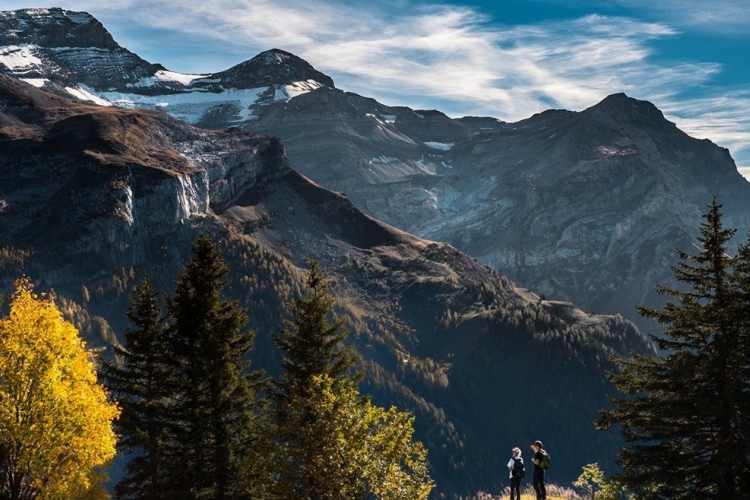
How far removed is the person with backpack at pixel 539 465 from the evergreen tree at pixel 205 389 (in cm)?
1334

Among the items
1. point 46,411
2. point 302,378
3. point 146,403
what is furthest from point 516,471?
point 46,411

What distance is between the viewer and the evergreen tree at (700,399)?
29.0 m

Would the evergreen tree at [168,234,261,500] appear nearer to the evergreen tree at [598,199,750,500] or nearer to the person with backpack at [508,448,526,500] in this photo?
the person with backpack at [508,448,526,500]

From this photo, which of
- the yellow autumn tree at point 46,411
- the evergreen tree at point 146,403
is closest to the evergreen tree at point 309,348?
the evergreen tree at point 146,403

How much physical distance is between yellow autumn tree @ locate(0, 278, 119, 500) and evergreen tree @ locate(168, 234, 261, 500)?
4.88 m

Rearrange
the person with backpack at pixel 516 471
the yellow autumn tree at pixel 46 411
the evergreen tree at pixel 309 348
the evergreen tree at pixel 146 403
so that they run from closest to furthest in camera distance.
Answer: the yellow autumn tree at pixel 46 411
the person with backpack at pixel 516 471
the evergreen tree at pixel 146 403
the evergreen tree at pixel 309 348

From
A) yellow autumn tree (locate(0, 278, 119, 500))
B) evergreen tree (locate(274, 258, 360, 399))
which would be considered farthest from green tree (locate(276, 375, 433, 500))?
evergreen tree (locate(274, 258, 360, 399))

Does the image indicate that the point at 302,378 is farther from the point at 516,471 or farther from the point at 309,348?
the point at 516,471

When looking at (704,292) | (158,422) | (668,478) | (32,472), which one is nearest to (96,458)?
(32,472)

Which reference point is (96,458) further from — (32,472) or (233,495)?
(233,495)

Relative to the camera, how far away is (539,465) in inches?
1179

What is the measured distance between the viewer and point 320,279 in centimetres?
4125

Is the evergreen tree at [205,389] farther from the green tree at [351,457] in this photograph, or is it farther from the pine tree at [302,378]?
the green tree at [351,457]

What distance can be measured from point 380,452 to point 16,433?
14.3 metres
